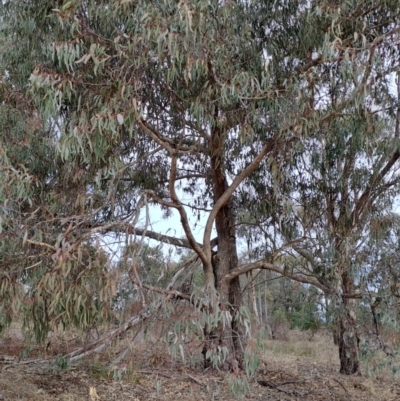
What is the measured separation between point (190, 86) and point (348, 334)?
151 inches

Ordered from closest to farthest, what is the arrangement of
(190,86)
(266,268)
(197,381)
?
(190,86), (197,381), (266,268)

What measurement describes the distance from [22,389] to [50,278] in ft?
6.30

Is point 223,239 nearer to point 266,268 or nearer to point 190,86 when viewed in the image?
point 266,268

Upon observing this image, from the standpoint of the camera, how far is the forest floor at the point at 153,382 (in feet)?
15.9

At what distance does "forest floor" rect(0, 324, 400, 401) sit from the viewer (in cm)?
486

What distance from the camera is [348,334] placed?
6719mm

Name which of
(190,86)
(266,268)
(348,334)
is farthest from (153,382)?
(190,86)

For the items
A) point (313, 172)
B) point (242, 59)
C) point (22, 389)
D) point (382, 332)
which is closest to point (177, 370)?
point (22, 389)

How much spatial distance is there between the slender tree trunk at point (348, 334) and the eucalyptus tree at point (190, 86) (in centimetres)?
41

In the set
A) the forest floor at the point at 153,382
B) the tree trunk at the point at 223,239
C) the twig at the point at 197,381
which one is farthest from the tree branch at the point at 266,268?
the twig at the point at 197,381

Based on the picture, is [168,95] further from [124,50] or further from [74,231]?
[74,231]

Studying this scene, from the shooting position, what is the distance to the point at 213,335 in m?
4.32

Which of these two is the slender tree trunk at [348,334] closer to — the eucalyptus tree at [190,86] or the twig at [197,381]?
the eucalyptus tree at [190,86]

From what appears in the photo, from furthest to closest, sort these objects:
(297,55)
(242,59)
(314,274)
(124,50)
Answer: (314,274) → (297,55) → (242,59) → (124,50)
